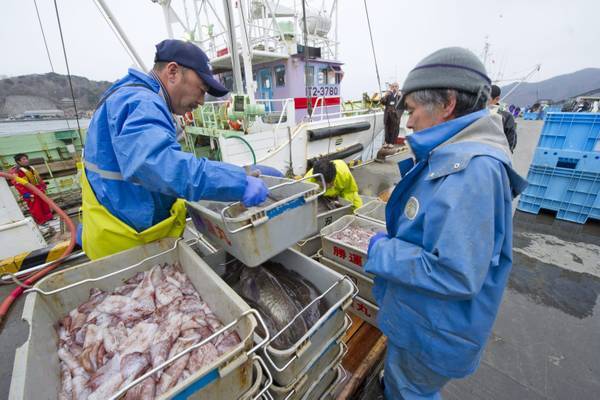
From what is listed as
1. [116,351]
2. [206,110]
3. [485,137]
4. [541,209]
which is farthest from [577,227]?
[206,110]

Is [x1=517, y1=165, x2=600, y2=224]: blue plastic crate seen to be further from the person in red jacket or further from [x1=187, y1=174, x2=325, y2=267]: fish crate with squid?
the person in red jacket

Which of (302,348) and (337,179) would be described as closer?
(302,348)

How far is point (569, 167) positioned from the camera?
13.8 ft

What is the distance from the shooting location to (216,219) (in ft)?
4.18

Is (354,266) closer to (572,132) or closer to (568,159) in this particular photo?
(568,159)

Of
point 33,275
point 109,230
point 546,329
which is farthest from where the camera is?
point 33,275

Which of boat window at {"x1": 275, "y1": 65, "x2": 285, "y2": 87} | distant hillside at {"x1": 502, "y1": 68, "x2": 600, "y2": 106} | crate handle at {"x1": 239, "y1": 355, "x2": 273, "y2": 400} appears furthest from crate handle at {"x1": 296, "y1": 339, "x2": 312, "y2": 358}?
distant hillside at {"x1": 502, "y1": 68, "x2": 600, "y2": 106}

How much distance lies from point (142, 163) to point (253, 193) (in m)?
0.50

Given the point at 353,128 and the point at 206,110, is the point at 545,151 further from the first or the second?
the point at 206,110

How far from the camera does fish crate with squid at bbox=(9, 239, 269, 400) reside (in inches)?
31.8

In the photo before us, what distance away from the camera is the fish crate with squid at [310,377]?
112 centimetres

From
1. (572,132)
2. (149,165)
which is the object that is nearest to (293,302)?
(149,165)

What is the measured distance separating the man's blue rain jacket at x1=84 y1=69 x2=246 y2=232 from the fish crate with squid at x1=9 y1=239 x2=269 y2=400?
11.3 inches

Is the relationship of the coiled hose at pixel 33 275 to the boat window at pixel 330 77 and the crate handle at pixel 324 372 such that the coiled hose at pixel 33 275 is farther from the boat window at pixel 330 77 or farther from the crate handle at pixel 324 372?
the boat window at pixel 330 77
